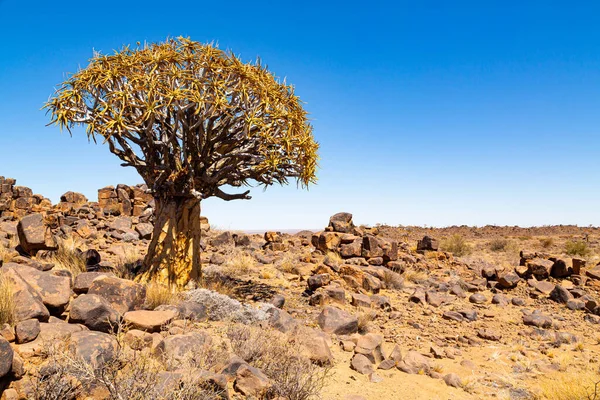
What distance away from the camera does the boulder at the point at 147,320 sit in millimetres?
4645

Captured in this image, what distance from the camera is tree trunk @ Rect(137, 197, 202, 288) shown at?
7949 mm

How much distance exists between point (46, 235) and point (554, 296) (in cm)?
1311

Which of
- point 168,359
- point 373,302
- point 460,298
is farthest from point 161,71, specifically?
point 460,298

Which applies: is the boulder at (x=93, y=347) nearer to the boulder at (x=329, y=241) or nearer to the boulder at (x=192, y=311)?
the boulder at (x=192, y=311)

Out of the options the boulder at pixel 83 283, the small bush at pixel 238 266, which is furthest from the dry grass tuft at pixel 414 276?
the boulder at pixel 83 283

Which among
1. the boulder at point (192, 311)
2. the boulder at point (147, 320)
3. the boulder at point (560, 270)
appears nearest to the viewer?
the boulder at point (147, 320)

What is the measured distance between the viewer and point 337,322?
22.9 feet

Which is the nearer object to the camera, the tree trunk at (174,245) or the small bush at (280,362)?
the small bush at (280,362)

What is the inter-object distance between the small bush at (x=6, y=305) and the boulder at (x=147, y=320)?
113 cm

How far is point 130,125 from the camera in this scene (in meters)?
7.94

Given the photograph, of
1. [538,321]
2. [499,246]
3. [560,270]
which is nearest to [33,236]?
[538,321]

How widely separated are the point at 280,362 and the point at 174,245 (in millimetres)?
4436

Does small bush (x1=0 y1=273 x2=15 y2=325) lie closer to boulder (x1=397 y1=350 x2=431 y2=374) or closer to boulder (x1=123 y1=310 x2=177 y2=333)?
boulder (x1=123 y1=310 x2=177 y2=333)

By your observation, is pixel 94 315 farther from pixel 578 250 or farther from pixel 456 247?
pixel 578 250
